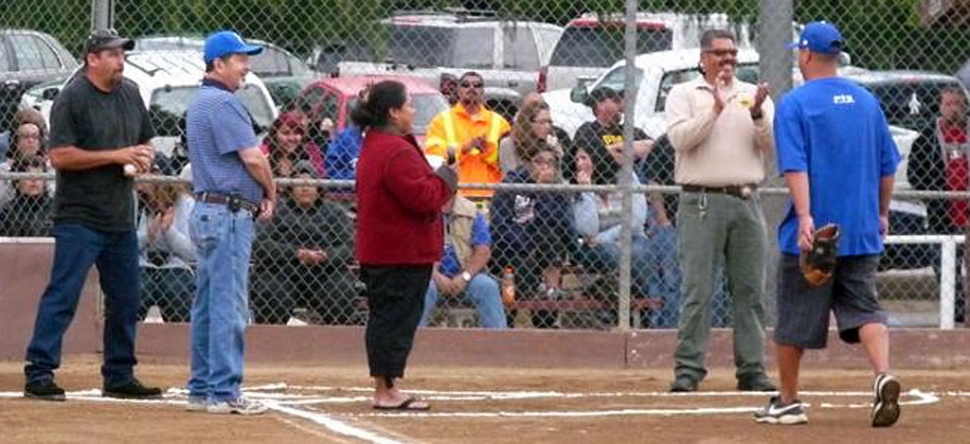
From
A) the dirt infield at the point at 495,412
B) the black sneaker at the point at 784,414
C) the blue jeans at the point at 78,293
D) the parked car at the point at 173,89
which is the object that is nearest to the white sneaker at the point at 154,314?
the dirt infield at the point at 495,412

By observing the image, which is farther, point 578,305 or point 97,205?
point 578,305

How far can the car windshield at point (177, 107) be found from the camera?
16.2 meters

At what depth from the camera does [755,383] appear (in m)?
12.8

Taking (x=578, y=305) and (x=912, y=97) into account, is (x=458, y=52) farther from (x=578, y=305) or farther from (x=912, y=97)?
(x=912, y=97)

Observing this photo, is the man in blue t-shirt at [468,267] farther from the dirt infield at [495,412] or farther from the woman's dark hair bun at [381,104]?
the woman's dark hair bun at [381,104]

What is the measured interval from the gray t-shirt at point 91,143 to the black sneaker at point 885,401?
410cm

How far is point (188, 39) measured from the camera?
15.8 meters

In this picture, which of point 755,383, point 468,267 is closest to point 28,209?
point 468,267

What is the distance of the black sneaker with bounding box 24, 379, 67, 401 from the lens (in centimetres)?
1195

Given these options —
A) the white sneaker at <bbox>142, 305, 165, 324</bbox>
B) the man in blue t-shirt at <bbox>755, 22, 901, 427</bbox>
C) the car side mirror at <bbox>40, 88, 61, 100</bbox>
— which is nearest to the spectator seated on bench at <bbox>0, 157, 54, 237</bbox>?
the car side mirror at <bbox>40, 88, 61, 100</bbox>

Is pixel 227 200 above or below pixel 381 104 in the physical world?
below

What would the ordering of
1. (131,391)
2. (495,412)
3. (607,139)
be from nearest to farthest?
(495,412)
(131,391)
(607,139)

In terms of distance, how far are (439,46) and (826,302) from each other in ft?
17.1

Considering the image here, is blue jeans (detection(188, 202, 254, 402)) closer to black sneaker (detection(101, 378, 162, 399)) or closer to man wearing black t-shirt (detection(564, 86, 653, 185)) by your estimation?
black sneaker (detection(101, 378, 162, 399))
